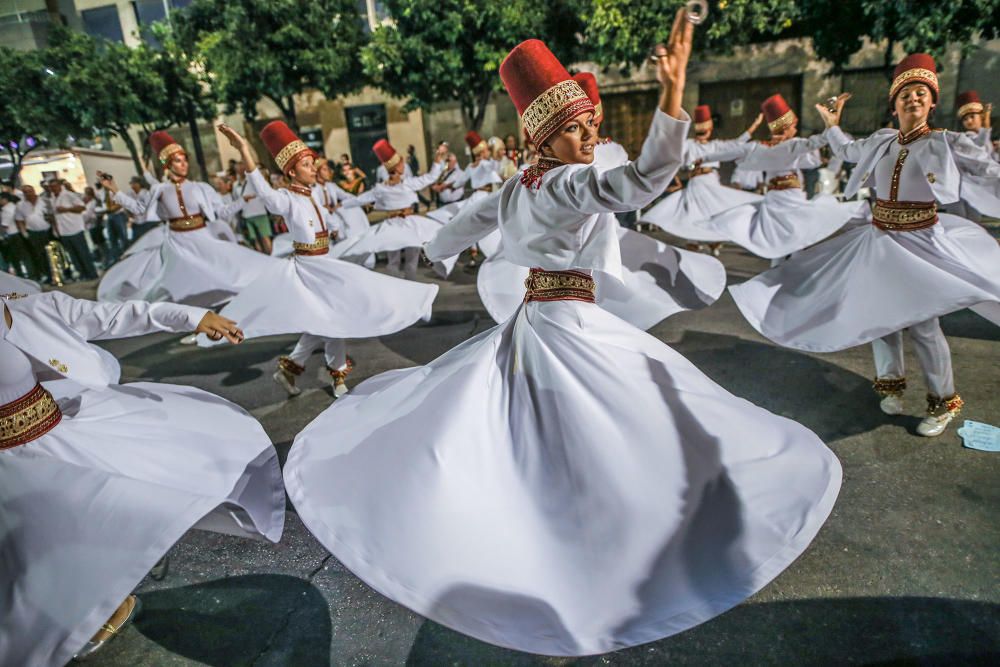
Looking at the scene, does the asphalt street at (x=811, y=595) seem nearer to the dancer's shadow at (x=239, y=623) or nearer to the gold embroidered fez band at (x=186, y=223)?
the dancer's shadow at (x=239, y=623)

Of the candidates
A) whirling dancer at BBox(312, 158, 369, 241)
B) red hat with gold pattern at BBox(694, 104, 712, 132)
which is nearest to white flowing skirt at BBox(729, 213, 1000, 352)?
red hat with gold pattern at BBox(694, 104, 712, 132)

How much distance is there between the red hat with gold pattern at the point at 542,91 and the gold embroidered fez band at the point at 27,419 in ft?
7.19

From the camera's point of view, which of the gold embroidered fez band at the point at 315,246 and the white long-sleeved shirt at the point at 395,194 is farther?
the white long-sleeved shirt at the point at 395,194

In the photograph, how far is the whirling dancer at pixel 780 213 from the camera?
23.5 ft

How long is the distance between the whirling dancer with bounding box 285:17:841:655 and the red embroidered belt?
251 cm

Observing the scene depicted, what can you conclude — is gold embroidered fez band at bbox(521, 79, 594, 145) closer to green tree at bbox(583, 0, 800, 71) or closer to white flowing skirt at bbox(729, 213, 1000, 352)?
white flowing skirt at bbox(729, 213, 1000, 352)

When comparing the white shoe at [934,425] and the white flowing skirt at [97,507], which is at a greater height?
the white flowing skirt at [97,507]

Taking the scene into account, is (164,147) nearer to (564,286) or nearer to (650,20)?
(564,286)

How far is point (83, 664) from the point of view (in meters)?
2.67

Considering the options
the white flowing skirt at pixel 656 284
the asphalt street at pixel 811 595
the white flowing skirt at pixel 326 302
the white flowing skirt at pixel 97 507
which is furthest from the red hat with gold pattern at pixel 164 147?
the white flowing skirt at pixel 97 507

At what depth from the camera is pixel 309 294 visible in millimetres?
5195

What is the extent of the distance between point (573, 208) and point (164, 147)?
7016mm

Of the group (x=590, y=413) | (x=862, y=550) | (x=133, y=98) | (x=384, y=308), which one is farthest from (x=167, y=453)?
(x=133, y=98)

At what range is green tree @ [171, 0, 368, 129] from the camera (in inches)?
658
